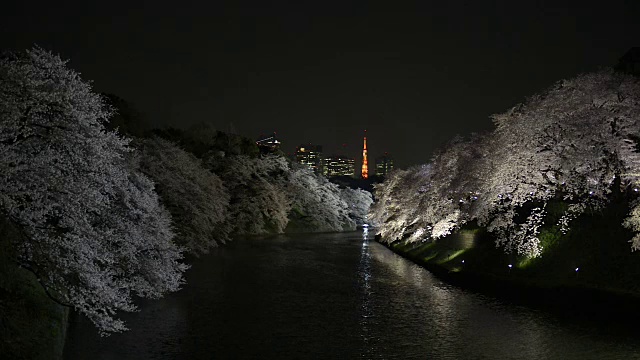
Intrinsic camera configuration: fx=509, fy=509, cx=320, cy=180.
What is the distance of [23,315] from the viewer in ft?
37.0

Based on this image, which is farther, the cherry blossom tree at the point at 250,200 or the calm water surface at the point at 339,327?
the cherry blossom tree at the point at 250,200

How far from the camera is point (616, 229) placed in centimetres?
2244

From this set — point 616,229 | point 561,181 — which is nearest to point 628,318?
point 616,229

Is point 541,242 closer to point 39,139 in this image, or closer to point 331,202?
point 39,139

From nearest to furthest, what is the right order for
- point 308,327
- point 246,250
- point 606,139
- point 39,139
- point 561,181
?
point 39,139, point 308,327, point 606,139, point 561,181, point 246,250

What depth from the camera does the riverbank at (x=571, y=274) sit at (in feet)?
64.9


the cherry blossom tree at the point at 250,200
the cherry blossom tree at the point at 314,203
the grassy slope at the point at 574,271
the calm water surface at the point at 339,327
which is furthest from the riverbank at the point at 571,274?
the cherry blossom tree at the point at 314,203

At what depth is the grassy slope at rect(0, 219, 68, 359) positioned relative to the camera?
10719 millimetres

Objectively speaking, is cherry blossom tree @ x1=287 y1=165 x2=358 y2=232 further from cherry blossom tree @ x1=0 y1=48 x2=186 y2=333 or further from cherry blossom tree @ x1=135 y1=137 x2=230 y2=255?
cherry blossom tree @ x1=0 y1=48 x2=186 y2=333

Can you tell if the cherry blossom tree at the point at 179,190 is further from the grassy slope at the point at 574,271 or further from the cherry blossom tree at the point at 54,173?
the grassy slope at the point at 574,271

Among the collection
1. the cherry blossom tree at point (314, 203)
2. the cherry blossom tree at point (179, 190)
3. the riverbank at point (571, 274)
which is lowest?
the riverbank at point (571, 274)

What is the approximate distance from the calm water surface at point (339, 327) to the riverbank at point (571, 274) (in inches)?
65.8

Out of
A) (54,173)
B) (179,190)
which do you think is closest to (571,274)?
(179,190)

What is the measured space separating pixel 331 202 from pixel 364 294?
58.5 m
